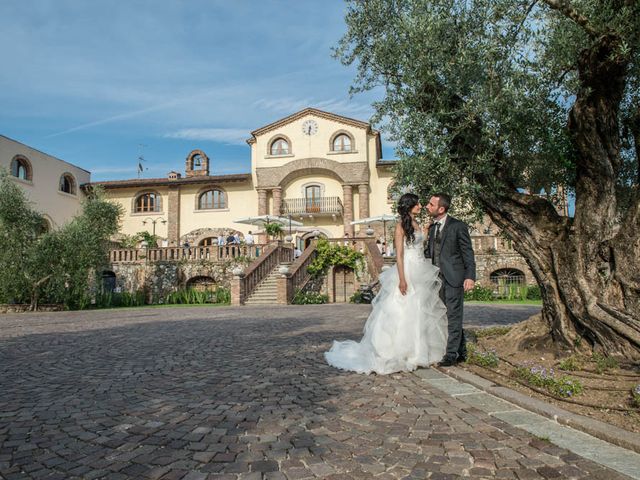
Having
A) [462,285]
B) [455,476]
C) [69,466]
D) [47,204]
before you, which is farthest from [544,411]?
[47,204]

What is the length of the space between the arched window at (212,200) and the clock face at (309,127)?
291 inches

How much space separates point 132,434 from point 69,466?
0.52 meters

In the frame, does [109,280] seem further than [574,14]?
Yes

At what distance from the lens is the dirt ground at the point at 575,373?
132 inches

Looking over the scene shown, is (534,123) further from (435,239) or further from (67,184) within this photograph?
(67,184)

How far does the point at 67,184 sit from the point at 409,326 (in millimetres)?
33527

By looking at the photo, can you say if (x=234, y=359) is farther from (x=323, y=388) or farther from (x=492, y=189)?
(x=492, y=189)

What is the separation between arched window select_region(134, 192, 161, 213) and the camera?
32.3 metres

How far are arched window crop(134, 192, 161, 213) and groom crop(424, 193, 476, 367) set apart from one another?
30327 millimetres

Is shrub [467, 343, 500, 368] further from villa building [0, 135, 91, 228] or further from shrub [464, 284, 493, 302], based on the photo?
villa building [0, 135, 91, 228]

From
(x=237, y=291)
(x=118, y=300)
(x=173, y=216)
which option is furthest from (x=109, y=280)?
(x=237, y=291)

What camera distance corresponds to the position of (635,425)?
10.0 ft

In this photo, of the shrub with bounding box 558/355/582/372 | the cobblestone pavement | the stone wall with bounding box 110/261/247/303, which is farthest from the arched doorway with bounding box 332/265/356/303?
the shrub with bounding box 558/355/582/372

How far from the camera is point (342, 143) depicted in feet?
98.9
